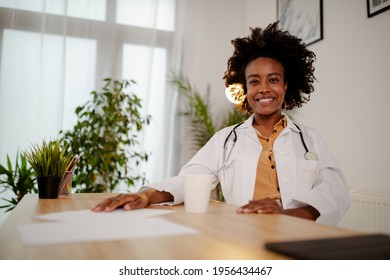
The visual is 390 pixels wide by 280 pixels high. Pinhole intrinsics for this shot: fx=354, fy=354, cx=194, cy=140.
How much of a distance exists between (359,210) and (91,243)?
238 cm

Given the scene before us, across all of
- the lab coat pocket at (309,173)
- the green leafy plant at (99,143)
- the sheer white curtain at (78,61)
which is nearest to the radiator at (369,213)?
the lab coat pocket at (309,173)

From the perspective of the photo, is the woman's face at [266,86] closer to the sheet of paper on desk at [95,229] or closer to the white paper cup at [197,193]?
the white paper cup at [197,193]

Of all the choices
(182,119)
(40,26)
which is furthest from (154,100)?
(40,26)

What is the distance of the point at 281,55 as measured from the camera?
184 centimetres

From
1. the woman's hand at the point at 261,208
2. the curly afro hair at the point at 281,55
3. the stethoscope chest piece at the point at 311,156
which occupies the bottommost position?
the woman's hand at the point at 261,208

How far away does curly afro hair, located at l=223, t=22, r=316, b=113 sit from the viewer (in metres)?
1.84

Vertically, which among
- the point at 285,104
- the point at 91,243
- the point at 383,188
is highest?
the point at 285,104

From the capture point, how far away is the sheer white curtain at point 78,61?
3.25m

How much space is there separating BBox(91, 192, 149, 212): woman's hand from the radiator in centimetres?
169

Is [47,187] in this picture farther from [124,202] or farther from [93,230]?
[93,230]

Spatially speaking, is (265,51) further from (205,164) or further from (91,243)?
(91,243)

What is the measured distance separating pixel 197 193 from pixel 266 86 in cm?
92

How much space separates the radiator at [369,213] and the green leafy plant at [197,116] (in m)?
1.28
